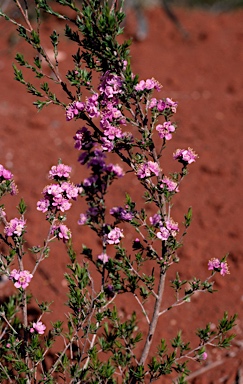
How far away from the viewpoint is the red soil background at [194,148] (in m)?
4.82

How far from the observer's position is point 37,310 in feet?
15.0

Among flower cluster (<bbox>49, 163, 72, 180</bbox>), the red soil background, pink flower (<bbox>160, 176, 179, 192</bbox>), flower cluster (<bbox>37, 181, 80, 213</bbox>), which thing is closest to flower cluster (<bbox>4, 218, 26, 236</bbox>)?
flower cluster (<bbox>37, 181, 80, 213</bbox>)

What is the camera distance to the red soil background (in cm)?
482

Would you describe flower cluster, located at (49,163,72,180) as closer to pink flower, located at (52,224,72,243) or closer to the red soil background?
pink flower, located at (52,224,72,243)

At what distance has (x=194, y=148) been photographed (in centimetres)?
741

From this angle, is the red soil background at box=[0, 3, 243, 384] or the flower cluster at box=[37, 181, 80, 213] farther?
the red soil background at box=[0, 3, 243, 384]

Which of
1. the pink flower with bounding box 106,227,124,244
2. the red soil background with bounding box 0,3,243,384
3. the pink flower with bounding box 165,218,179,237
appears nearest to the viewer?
the pink flower with bounding box 165,218,179,237

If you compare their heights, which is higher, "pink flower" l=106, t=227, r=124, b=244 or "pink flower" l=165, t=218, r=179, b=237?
"pink flower" l=106, t=227, r=124, b=244

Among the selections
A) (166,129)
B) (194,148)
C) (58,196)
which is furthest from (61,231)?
(194,148)

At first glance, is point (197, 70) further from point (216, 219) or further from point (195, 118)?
point (216, 219)

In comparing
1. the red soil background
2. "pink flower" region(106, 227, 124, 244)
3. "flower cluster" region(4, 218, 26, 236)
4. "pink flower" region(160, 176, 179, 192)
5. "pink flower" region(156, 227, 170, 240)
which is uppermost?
the red soil background

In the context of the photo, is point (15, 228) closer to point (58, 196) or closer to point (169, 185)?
point (58, 196)

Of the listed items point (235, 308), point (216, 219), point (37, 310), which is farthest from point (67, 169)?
point (216, 219)

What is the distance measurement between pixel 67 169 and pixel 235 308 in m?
2.79
